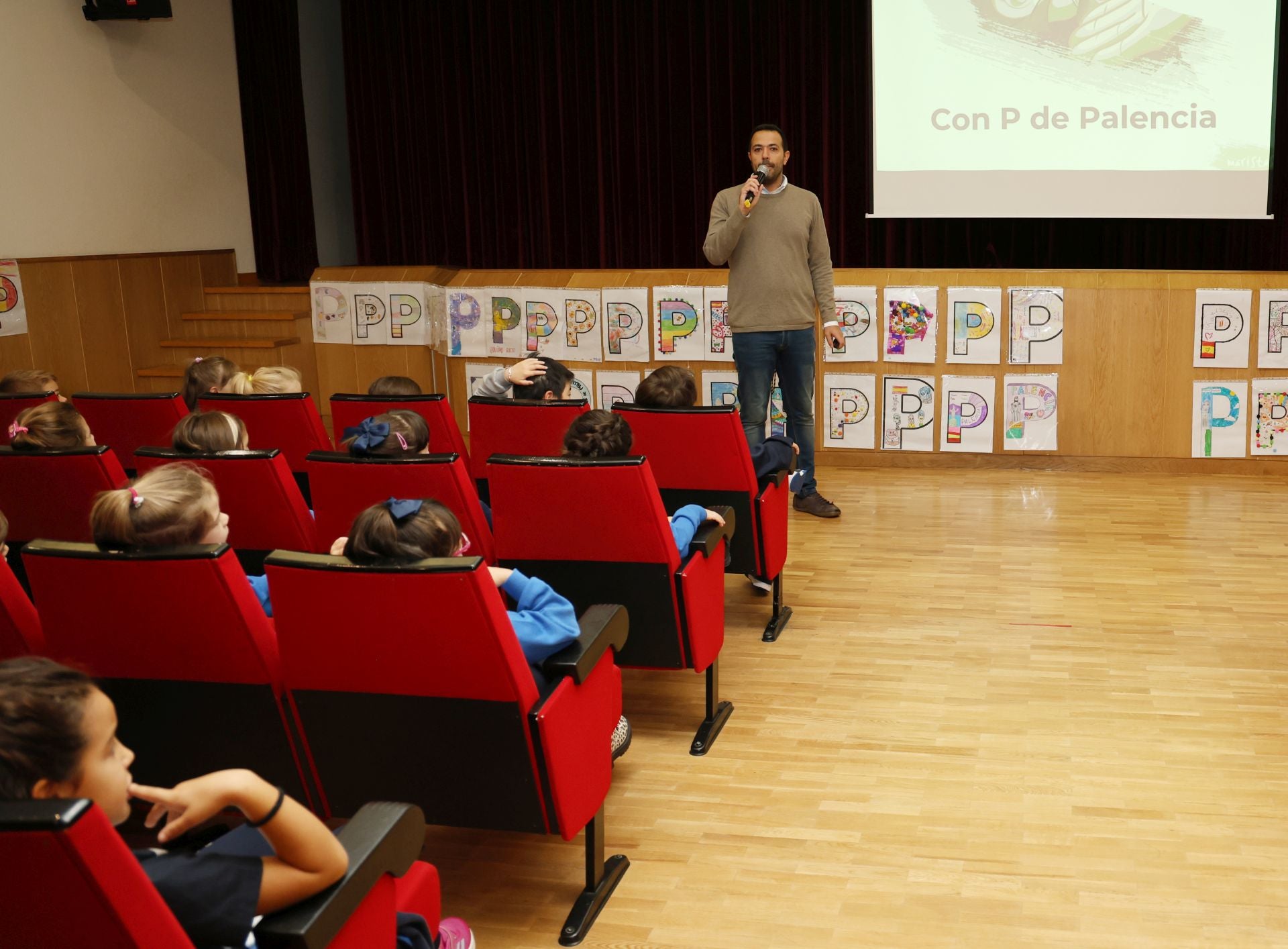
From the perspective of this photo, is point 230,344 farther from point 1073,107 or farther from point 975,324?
point 1073,107

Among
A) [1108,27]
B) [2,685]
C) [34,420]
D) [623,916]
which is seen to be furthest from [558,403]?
[1108,27]

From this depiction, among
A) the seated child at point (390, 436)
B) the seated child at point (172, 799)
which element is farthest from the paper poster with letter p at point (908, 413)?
the seated child at point (172, 799)

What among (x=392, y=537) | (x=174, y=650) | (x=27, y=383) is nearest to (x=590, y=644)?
(x=392, y=537)

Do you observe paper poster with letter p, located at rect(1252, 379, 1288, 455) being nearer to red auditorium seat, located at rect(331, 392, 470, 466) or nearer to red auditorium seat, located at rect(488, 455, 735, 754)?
red auditorium seat, located at rect(488, 455, 735, 754)

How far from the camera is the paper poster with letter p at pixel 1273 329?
552 cm

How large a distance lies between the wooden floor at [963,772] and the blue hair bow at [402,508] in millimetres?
853

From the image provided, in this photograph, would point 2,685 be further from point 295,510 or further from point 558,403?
point 558,403

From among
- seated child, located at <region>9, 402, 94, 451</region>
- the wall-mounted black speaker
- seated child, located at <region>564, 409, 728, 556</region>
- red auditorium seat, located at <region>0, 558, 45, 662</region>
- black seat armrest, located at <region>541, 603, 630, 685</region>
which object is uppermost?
the wall-mounted black speaker

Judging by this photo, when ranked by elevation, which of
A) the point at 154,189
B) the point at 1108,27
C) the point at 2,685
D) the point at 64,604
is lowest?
the point at 64,604

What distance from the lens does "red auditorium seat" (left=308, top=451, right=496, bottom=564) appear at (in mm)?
2830

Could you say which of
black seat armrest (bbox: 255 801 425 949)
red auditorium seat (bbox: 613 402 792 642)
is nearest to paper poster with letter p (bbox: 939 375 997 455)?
red auditorium seat (bbox: 613 402 792 642)

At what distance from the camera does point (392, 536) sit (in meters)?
1.99

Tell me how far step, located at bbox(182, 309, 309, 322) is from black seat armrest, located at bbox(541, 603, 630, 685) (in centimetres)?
552

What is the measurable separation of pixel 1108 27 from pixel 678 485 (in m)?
3.87
